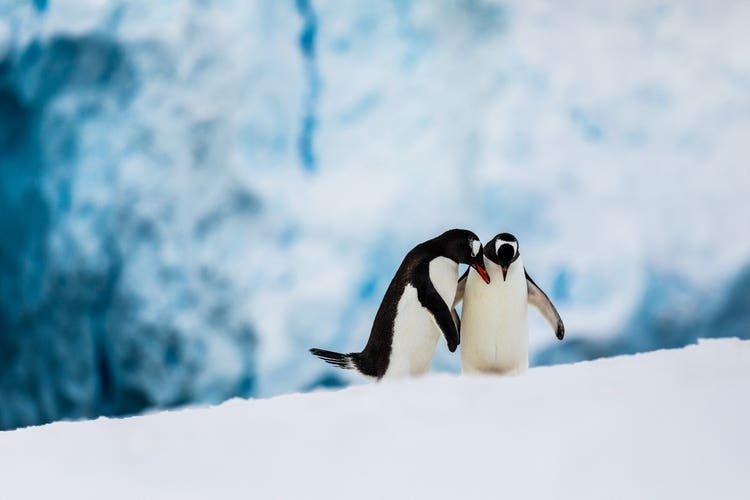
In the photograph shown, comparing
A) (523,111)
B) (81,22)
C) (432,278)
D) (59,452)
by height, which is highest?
(81,22)

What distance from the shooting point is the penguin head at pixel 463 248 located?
1172 millimetres

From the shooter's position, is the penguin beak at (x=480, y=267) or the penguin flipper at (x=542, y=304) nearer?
the penguin beak at (x=480, y=267)

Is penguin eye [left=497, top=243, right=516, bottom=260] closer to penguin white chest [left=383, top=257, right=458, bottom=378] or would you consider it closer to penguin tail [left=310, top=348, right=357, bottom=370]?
penguin white chest [left=383, top=257, right=458, bottom=378]

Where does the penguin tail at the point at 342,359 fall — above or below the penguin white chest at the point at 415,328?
below

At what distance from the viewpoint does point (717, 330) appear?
305 cm

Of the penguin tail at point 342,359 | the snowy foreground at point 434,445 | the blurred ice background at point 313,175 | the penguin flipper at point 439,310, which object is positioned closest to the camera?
the snowy foreground at point 434,445

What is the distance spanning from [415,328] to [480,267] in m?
0.12

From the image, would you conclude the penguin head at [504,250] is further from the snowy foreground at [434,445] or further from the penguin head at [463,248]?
the snowy foreground at [434,445]

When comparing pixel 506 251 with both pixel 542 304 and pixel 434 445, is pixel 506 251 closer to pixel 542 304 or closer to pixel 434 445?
pixel 542 304

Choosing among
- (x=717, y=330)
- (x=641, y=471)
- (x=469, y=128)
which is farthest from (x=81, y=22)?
(x=641, y=471)

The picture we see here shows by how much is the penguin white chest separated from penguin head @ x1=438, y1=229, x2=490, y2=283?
0.05 ft

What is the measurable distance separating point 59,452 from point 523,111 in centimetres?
240

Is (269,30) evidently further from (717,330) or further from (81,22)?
(717,330)

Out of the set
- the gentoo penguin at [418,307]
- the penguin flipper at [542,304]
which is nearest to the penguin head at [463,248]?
the gentoo penguin at [418,307]
